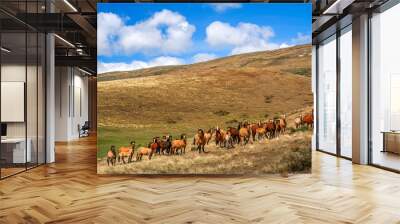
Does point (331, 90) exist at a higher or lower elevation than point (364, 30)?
lower

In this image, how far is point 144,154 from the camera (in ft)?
21.6

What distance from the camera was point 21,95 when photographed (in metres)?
6.77

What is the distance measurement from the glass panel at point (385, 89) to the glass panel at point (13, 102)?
6.27m

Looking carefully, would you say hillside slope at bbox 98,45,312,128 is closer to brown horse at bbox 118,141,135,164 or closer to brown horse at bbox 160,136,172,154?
brown horse at bbox 160,136,172,154

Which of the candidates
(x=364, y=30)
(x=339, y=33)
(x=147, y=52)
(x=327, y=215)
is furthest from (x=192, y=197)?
(x=339, y=33)

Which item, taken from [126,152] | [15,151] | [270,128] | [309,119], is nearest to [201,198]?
[126,152]

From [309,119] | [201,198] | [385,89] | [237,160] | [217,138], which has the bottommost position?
[201,198]

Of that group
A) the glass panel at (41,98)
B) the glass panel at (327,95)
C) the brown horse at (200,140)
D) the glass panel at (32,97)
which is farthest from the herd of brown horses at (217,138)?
the glass panel at (327,95)

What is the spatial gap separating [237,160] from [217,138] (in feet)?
1.58

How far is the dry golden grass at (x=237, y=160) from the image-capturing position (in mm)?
6551

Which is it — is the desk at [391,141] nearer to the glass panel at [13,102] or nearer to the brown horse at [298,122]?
the brown horse at [298,122]

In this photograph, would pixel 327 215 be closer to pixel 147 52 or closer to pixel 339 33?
pixel 147 52

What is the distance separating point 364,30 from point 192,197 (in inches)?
199

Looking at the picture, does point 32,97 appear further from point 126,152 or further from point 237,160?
point 237,160
